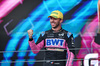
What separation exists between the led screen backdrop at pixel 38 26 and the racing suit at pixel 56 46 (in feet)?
1.20

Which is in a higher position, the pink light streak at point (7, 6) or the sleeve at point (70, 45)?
the pink light streak at point (7, 6)

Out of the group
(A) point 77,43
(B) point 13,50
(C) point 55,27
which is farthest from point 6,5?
(A) point 77,43

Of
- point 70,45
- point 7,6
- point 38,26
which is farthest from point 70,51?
point 7,6

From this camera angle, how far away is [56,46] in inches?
88.4

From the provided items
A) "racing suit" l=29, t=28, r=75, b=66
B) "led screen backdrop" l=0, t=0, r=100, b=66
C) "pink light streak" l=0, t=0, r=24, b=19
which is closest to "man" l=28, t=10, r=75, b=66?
"racing suit" l=29, t=28, r=75, b=66

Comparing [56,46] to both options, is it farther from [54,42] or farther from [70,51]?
[70,51]

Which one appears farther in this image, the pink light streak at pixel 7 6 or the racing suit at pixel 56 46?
the pink light streak at pixel 7 6

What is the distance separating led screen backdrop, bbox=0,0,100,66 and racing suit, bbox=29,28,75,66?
0.37 metres

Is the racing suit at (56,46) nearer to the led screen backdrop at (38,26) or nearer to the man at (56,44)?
the man at (56,44)

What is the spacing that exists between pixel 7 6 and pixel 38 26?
542 mm

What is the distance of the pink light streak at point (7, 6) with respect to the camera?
2607 mm

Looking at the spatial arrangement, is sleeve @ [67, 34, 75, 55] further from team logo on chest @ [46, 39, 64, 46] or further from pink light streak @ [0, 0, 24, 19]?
pink light streak @ [0, 0, 24, 19]

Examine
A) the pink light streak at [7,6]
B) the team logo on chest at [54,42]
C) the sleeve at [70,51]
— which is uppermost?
the pink light streak at [7,6]

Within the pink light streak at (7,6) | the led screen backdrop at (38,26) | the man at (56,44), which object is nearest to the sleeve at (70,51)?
the man at (56,44)
